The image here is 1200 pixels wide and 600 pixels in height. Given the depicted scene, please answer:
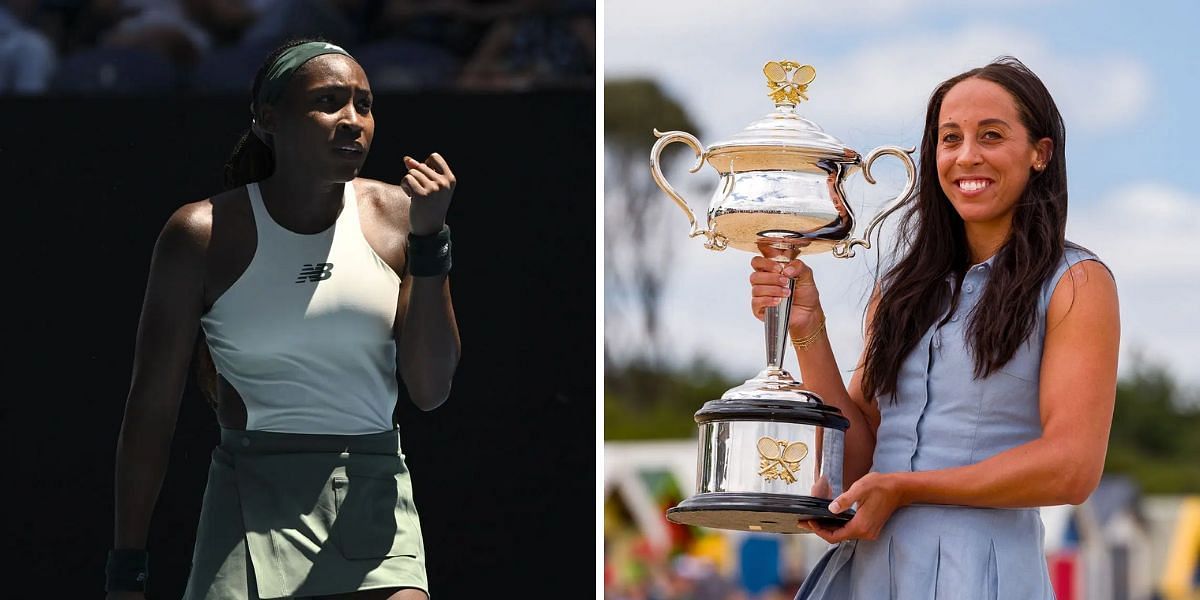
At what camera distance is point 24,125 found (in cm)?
337

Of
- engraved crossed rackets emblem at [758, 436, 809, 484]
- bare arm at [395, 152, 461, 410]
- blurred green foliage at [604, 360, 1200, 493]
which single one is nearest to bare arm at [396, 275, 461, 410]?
bare arm at [395, 152, 461, 410]

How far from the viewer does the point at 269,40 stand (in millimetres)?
3984

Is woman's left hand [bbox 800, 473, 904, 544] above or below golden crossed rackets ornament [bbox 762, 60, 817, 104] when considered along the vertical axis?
below

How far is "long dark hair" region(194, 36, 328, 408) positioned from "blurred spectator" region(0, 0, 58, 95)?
113 centimetres

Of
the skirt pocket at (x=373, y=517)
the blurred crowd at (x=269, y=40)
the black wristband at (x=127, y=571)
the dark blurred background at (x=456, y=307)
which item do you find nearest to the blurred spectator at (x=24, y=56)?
the blurred crowd at (x=269, y=40)

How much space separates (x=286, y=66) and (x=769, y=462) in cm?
108

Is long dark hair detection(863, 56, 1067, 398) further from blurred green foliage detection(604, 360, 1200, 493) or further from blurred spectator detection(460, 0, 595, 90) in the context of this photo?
blurred green foliage detection(604, 360, 1200, 493)

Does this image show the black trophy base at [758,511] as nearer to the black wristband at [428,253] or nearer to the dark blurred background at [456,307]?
the black wristband at [428,253]

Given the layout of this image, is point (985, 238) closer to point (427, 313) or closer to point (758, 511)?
point (758, 511)

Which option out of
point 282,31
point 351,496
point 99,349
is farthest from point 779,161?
point 282,31

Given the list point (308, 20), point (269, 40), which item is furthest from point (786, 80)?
point (308, 20)

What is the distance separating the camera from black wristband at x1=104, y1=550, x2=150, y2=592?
9.79ft

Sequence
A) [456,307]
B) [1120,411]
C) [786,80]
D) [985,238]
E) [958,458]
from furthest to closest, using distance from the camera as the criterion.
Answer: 1. [1120,411]
2. [456,307]
3. [786,80]
4. [985,238]
5. [958,458]

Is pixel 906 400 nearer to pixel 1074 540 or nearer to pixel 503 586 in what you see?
pixel 503 586
